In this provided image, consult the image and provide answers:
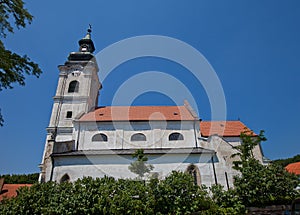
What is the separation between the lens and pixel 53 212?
11594 mm

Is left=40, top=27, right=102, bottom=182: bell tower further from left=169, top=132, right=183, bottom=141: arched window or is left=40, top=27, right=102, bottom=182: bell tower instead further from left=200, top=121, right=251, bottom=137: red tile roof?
left=200, top=121, right=251, bottom=137: red tile roof

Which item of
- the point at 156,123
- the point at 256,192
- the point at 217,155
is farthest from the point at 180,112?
the point at 256,192

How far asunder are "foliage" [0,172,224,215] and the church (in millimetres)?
4797

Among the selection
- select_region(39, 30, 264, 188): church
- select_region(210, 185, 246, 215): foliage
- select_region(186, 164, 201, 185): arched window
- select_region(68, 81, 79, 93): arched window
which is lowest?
select_region(210, 185, 246, 215): foliage

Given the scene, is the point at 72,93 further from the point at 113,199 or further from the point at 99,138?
the point at 113,199

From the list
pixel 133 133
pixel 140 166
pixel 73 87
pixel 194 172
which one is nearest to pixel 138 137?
pixel 133 133

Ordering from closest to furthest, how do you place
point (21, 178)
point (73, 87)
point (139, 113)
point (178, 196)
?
point (178, 196), point (139, 113), point (73, 87), point (21, 178)

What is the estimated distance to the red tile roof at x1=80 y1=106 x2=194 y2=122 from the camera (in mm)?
22859

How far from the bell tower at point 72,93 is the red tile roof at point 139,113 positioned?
6.51 feet

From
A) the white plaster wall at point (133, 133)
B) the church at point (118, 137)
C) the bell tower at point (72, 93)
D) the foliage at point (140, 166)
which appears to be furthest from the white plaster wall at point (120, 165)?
the bell tower at point (72, 93)

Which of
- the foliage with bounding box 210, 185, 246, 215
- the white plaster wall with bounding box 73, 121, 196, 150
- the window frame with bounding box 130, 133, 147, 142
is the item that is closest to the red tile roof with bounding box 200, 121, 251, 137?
the white plaster wall with bounding box 73, 121, 196, 150

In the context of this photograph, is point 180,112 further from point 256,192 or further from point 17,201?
point 17,201

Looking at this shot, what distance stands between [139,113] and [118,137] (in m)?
4.13

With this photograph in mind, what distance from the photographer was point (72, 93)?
2623 centimetres
